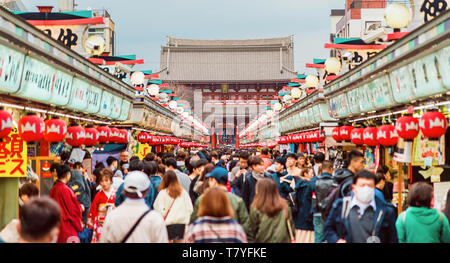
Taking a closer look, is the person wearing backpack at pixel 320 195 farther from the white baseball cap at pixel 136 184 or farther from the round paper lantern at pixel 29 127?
the round paper lantern at pixel 29 127

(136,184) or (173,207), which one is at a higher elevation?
(136,184)

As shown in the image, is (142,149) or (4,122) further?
(142,149)

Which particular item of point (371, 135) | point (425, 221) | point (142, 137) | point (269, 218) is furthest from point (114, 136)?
point (425, 221)

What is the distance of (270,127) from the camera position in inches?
1524

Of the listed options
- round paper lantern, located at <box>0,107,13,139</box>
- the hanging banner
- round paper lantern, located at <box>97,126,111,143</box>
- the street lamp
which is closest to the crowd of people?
round paper lantern, located at <box>0,107,13,139</box>

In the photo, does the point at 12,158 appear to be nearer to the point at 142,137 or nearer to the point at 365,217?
the point at 365,217

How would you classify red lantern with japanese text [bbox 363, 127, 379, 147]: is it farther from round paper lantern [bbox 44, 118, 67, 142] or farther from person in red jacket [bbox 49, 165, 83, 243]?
round paper lantern [bbox 44, 118, 67, 142]

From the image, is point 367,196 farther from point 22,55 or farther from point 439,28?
point 22,55

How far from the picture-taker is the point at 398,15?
9.42m

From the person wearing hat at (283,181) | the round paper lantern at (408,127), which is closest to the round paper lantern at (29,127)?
the person wearing hat at (283,181)

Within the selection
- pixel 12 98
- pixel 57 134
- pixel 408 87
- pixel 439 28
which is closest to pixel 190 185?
pixel 57 134

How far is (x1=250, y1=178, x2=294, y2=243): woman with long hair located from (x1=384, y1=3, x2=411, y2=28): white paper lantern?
5.29 m

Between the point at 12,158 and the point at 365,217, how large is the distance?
6.57m

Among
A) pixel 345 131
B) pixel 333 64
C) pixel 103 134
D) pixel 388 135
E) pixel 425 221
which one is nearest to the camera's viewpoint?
pixel 425 221
